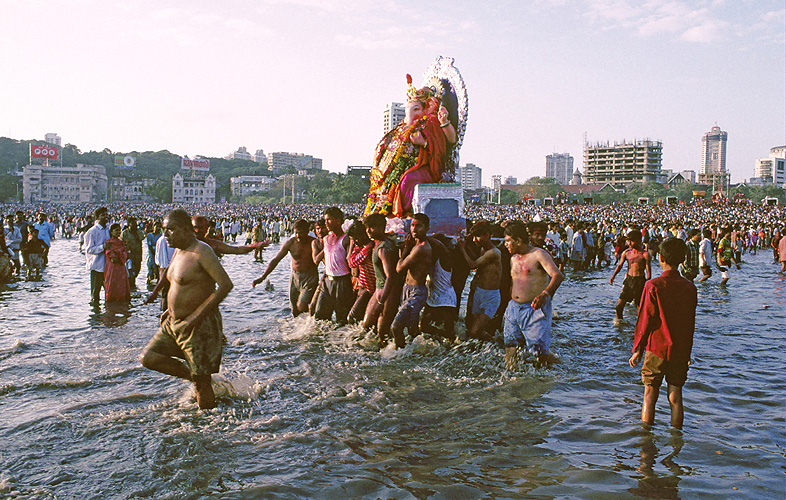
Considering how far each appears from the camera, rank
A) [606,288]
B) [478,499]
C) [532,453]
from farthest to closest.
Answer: [606,288] → [532,453] → [478,499]

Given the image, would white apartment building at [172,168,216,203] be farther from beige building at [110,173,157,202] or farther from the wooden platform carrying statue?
the wooden platform carrying statue

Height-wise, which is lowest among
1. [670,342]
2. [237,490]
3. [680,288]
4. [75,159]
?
[237,490]

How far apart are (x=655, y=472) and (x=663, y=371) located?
2.53ft

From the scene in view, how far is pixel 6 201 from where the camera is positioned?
113812 mm

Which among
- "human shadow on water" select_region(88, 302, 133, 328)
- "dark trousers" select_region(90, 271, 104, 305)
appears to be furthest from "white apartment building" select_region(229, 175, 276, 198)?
"human shadow on water" select_region(88, 302, 133, 328)

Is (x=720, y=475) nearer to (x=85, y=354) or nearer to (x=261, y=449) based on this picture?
(x=261, y=449)

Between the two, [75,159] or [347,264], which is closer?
[347,264]

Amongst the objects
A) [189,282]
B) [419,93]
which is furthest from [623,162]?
[189,282]

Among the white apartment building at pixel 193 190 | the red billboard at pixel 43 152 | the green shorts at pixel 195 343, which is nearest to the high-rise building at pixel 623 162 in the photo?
the white apartment building at pixel 193 190

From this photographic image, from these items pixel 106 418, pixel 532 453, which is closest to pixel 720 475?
pixel 532 453

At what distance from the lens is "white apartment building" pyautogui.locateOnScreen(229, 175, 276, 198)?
15988cm

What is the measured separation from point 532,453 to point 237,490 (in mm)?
1999

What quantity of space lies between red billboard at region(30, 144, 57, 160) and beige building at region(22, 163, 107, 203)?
195 inches

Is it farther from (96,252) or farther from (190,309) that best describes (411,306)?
(96,252)
